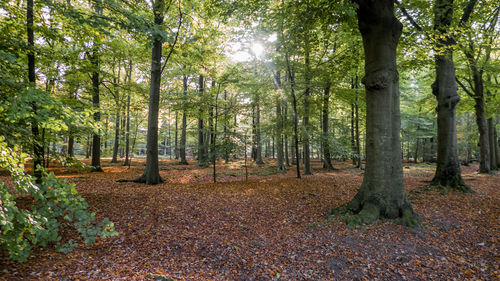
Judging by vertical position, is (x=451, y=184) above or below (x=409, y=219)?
above

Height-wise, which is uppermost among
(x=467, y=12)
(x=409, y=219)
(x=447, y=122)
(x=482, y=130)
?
(x=467, y=12)

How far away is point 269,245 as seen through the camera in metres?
4.61

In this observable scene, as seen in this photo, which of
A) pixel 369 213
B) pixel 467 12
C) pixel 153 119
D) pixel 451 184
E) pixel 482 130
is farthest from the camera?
pixel 482 130

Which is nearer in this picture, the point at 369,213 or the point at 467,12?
the point at 369,213

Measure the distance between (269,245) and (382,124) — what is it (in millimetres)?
3944

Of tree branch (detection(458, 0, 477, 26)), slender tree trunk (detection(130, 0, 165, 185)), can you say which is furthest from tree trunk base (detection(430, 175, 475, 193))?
slender tree trunk (detection(130, 0, 165, 185))

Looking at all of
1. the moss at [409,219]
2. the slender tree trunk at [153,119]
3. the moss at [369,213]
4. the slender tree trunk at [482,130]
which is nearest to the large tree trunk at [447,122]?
the moss at [409,219]

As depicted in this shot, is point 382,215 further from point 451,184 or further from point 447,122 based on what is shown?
point 447,122

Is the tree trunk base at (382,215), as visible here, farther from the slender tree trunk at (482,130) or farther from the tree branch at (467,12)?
the slender tree trunk at (482,130)

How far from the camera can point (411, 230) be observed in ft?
15.4

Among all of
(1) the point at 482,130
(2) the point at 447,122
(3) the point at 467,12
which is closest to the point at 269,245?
(2) the point at 447,122

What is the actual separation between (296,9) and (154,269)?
743 centimetres

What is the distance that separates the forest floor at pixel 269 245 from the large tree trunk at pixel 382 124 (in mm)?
506

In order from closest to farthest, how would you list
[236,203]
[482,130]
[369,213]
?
[369,213] < [236,203] < [482,130]
